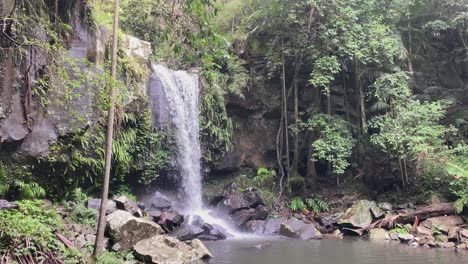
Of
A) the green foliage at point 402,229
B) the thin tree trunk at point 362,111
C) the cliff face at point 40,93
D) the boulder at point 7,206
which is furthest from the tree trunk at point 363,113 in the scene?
the boulder at point 7,206

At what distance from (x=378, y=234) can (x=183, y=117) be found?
7.93 m

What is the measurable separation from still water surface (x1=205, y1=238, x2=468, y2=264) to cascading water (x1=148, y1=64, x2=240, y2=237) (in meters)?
3.40

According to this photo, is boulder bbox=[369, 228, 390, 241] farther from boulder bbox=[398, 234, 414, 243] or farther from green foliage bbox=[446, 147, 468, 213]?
green foliage bbox=[446, 147, 468, 213]

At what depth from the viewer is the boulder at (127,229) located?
9219 millimetres

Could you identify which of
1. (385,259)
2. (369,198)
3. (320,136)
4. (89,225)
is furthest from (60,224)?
(369,198)

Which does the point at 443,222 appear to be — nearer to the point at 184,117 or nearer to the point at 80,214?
the point at 184,117

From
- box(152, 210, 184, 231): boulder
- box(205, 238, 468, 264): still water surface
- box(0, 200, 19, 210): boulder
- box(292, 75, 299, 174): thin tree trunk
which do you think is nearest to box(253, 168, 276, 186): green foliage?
box(292, 75, 299, 174): thin tree trunk

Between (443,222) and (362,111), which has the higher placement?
(362,111)

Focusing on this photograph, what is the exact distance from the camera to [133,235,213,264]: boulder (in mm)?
8859

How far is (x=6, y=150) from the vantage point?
10617mm

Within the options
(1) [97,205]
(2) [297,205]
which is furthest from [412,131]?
(1) [97,205]

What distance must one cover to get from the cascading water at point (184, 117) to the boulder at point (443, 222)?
21.8 feet

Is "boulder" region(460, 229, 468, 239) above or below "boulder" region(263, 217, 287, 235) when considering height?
above

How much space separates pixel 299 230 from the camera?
13.4 meters
